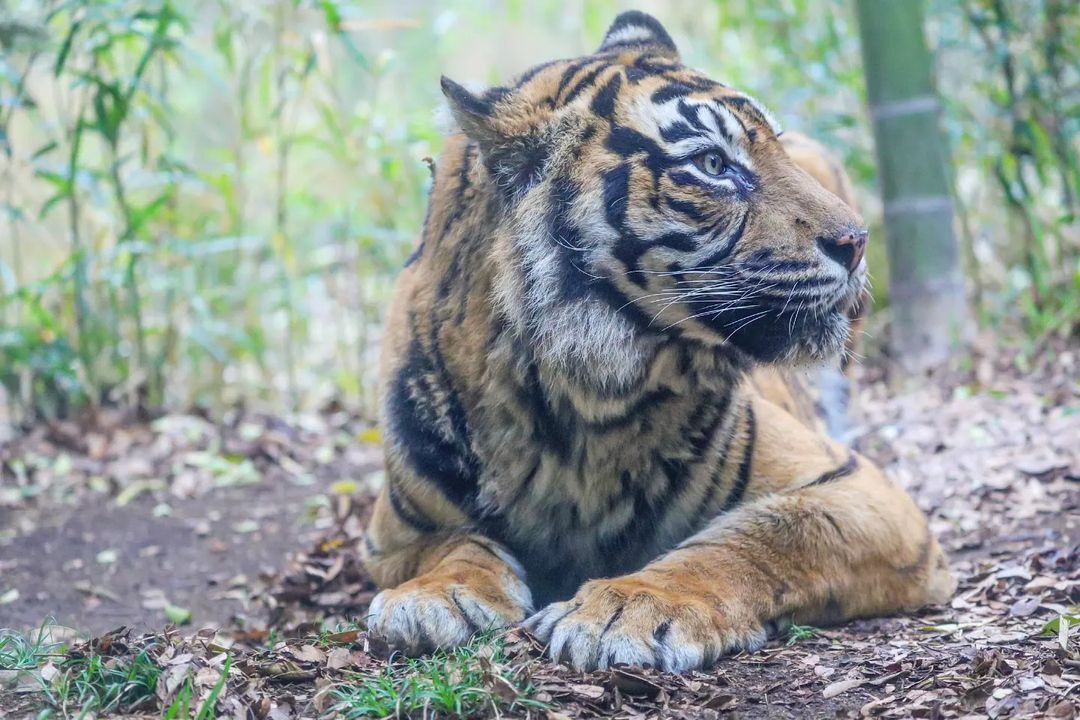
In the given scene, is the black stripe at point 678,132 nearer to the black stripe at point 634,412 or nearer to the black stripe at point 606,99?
the black stripe at point 606,99

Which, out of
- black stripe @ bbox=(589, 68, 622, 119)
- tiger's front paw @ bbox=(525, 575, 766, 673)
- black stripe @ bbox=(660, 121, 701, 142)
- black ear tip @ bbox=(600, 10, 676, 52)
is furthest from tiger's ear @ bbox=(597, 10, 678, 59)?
tiger's front paw @ bbox=(525, 575, 766, 673)

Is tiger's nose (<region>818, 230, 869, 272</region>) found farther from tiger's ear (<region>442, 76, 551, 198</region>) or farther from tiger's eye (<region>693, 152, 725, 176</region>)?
tiger's ear (<region>442, 76, 551, 198</region>)

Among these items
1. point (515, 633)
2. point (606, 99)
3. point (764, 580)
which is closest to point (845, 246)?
point (606, 99)

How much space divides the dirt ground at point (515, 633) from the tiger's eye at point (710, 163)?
3.74ft

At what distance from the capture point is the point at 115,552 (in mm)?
4125

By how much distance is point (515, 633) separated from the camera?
7.80 ft

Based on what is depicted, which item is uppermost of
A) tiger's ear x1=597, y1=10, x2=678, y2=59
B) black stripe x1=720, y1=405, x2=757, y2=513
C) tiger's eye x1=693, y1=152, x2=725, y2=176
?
tiger's ear x1=597, y1=10, x2=678, y2=59

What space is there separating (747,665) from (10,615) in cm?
241

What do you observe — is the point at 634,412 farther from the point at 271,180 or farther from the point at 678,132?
the point at 271,180

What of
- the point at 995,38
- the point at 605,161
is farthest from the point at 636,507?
the point at 995,38

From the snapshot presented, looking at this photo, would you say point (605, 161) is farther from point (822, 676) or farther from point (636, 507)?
point (822, 676)

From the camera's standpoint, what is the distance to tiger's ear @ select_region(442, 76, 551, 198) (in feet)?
8.63

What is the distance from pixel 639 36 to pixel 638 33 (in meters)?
0.02

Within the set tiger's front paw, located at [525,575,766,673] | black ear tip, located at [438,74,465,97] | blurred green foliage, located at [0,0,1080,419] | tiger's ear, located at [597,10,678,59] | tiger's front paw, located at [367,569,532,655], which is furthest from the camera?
blurred green foliage, located at [0,0,1080,419]
